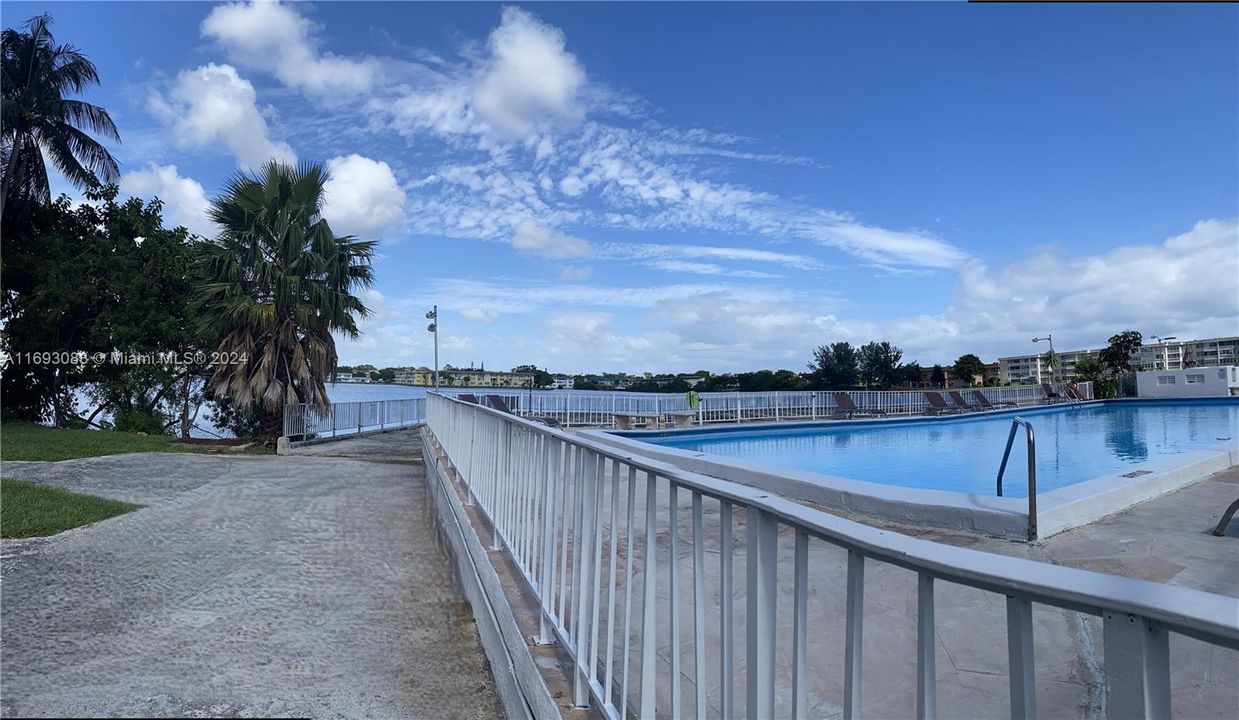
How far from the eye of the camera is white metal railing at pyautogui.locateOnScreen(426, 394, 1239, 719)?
2.34 ft

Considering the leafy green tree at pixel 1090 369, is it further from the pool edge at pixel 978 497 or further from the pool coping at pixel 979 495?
the pool edge at pixel 978 497

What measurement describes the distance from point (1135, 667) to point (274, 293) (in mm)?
16525

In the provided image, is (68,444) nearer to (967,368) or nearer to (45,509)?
(45,509)

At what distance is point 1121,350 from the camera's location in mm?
42594

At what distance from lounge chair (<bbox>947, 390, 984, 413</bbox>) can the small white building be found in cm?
1395

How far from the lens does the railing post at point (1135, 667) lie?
2.26 feet

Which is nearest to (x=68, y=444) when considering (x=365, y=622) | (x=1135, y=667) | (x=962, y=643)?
(x=365, y=622)

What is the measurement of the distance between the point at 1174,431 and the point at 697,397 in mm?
12357

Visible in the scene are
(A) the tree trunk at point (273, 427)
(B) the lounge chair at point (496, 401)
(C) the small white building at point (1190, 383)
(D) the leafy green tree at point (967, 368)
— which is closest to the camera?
(A) the tree trunk at point (273, 427)

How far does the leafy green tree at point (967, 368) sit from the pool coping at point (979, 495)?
5206 cm

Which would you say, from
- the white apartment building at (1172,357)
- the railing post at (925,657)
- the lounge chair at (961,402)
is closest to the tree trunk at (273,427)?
the railing post at (925,657)

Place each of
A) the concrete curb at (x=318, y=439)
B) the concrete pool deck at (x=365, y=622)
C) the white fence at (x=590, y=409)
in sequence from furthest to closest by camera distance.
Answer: the white fence at (x=590, y=409), the concrete curb at (x=318, y=439), the concrete pool deck at (x=365, y=622)

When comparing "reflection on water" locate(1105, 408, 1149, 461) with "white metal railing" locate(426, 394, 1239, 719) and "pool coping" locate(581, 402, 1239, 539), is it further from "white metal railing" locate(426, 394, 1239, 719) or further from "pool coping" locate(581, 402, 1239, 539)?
"white metal railing" locate(426, 394, 1239, 719)

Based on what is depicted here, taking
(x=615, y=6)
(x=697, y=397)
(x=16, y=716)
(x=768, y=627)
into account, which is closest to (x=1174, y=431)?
(x=697, y=397)
